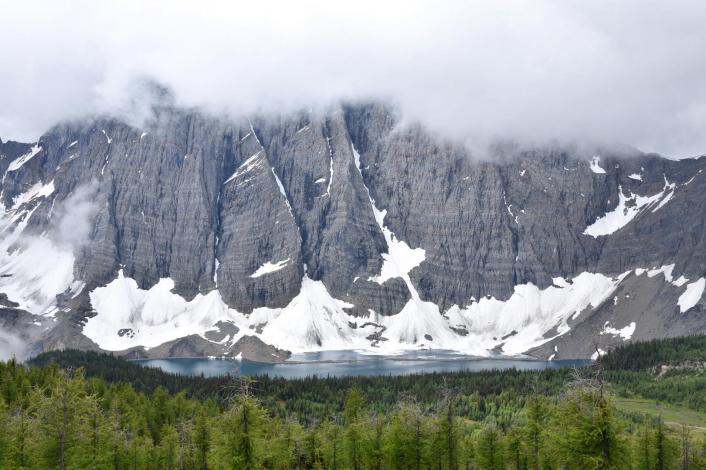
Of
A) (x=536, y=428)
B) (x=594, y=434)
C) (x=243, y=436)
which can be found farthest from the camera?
(x=536, y=428)

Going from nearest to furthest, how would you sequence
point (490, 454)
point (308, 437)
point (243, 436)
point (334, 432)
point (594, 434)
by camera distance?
point (594, 434) → point (243, 436) → point (490, 454) → point (334, 432) → point (308, 437)

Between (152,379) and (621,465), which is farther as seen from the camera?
(152,379)

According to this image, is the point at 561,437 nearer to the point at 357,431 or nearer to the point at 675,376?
the point at 357,431

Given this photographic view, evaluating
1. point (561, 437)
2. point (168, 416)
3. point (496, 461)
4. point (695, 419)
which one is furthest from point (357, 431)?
point (695, 419)

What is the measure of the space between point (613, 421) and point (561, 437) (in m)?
3.97

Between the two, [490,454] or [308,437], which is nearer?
[490,454]

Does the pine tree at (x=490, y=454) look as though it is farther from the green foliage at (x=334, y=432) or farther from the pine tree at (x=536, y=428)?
the pine tree at (x=536, y=428)

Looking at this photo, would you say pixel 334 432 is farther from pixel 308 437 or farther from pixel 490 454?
pixel 490 454

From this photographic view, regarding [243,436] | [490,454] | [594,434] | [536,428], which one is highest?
[594,434]

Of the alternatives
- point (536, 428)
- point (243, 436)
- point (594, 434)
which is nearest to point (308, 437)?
point (536, 428)

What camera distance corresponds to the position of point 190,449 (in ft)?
259

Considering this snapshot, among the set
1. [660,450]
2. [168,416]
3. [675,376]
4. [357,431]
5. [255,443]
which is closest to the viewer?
[255,443]

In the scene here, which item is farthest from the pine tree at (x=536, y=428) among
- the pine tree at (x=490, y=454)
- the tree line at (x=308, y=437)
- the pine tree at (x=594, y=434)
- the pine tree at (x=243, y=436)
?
the pine tree at (x=243, y=436)

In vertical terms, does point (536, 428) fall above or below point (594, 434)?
below
